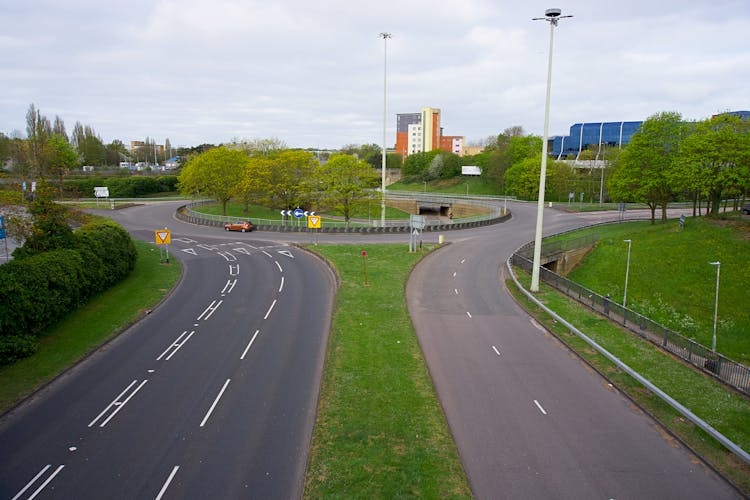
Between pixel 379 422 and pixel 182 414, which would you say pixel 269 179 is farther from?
pixel 379 422

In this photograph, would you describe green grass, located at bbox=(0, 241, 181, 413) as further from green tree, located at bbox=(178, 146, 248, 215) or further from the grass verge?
green tree, located at bbox=(178, 146, 248, 215)

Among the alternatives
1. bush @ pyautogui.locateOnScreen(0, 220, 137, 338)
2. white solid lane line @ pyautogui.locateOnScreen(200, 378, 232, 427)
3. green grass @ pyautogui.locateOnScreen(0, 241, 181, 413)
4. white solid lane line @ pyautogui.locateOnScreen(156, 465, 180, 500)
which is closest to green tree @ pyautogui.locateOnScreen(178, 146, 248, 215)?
green grass @ pyautogui.locateOnScreen(0, 241, 181, 413)

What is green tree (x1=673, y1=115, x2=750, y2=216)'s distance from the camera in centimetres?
3791

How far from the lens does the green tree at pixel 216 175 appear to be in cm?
6153

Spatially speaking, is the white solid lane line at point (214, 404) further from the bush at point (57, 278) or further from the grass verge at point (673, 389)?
the grass verge at point (673, 389)

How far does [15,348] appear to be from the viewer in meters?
17.0

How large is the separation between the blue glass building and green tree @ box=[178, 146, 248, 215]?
2921 inches

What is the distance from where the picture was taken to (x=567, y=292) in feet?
91.5

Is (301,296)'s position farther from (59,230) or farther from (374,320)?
(59,230)

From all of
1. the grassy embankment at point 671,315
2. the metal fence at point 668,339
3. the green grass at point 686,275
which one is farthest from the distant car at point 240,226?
the green grass at point 686,275

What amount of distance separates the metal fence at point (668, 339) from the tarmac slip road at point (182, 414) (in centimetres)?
1415

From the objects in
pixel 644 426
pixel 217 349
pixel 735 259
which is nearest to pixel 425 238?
pixel 735 259

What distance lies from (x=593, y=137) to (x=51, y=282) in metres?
119

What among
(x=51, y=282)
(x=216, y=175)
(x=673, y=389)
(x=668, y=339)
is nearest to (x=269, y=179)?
(x=216, y=175)
